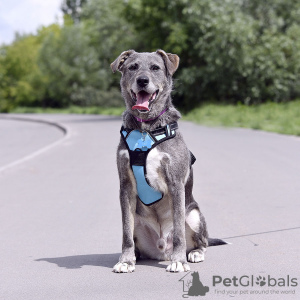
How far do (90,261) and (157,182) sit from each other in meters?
1.05

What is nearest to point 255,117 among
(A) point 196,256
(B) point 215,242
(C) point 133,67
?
(B) point 215,242

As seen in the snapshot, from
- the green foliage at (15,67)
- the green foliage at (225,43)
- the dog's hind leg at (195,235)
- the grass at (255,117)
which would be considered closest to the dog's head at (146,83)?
the dog's hind leg at (195,235)

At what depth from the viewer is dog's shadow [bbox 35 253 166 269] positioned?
539 cm

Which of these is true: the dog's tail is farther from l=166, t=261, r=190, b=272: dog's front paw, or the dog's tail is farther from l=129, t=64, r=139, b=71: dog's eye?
l=129, t=64, r=139, b=71: dog's eye

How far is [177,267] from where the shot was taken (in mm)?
4980

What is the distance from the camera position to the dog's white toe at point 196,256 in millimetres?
5312

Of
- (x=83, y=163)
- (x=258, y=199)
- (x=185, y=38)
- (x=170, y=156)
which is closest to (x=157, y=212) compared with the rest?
(x=170, y=156)

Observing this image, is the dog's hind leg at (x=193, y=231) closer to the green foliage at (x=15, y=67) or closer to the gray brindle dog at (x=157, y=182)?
the gray brindle dog at (x=157, y=182)

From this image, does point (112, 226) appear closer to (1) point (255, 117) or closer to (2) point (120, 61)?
(2) point (120, 61)

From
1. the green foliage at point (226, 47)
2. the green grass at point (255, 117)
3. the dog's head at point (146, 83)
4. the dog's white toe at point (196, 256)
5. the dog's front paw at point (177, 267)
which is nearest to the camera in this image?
the dog's front paw at point (177, 267)

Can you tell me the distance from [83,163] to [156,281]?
8.85 m

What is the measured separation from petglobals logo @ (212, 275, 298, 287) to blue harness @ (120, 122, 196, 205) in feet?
2.69

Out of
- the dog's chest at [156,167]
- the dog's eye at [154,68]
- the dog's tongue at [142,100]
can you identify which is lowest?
the dog's chest at [156,167]

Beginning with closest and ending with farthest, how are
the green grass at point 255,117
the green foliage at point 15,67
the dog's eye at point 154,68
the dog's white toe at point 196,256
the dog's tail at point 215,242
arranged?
the dog's eye at point 154,68, the dog's white toe at point 196,256, the dog's tail at point 215,242, the green grass at point 255,117, the green foliage at point 15,67
